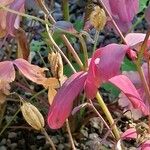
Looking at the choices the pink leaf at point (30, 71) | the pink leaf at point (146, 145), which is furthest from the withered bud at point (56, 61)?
the pink leaf at point (146, 145)

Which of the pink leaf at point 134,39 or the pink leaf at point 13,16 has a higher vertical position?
the pink leaf at point 13,16

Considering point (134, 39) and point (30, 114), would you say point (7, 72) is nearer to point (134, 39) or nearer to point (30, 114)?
point (30, 114)

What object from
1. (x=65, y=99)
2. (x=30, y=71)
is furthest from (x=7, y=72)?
(x=65, y=99)

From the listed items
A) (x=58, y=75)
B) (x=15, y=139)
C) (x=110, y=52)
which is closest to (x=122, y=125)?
(x=15, y=139)

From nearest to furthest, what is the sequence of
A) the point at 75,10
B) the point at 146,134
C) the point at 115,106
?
the point at 146,134
the point at 115,106
the point at 75,10

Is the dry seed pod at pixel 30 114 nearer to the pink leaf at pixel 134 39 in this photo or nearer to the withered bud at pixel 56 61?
the withered bud at pixel 56 61

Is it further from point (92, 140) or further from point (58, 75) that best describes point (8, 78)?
point (92, 140)
